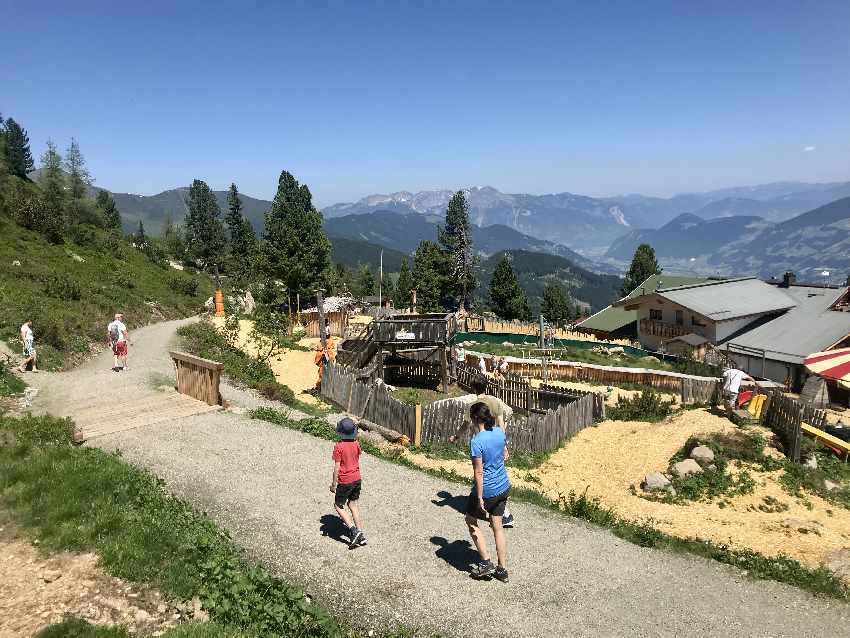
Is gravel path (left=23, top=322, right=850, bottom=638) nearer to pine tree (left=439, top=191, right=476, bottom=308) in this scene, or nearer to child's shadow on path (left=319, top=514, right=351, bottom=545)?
child's shadow on path (left=319, top=514, right=351, bottom=545)

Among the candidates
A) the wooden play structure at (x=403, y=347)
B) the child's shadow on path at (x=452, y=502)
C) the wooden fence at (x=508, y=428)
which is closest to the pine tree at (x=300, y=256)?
the wooden play structure at (x=403, y=347)

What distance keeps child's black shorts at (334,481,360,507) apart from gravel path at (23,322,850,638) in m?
0.81

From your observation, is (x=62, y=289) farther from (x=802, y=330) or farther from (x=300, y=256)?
(x=802, y=330)

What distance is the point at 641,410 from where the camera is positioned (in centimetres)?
2003

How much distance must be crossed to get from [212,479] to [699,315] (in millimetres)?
39847

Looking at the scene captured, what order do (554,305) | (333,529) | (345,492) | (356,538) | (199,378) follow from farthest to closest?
(554,305) < (199,378) < (333,529) < (356,538) < (345,492)

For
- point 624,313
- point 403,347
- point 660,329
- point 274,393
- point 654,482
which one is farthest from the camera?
point 624,313

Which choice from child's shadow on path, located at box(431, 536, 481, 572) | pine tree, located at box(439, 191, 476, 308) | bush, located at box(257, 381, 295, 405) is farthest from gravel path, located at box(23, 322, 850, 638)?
pine tree, located at box(439, 191, 476, 308)

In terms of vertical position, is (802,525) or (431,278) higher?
(431,278)

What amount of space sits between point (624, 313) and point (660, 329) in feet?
41.1

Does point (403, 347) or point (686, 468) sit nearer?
point (686, 468)

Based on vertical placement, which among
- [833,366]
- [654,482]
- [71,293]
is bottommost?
[654,482]

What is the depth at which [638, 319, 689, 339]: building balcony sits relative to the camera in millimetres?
43000

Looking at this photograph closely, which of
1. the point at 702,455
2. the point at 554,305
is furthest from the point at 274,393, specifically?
the point at 554,305
